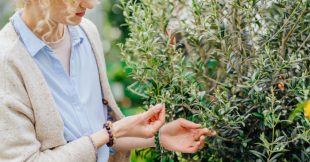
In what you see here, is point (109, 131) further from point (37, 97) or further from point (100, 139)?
point (37, 97)

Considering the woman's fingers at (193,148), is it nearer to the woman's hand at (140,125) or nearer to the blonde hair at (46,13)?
the woman's hand at (140,125)

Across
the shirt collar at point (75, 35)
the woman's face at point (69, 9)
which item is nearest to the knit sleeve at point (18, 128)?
the woman's face at point (69, 9)

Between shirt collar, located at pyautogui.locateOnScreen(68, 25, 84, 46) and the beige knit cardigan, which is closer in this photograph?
the beige knit cardigan

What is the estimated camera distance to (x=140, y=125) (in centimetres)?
235

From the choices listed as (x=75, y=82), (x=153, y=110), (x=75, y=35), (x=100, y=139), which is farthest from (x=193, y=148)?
(x=75, y=35)

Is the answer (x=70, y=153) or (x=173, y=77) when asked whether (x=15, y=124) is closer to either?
(x=70, y=153)

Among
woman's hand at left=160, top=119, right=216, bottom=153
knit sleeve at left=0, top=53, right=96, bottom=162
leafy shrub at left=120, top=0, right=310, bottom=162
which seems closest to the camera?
knit sleeve at left=0, top=53, right=96, bottom=162

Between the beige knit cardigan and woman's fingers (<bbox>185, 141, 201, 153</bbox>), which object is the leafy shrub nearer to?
woman's fingers (<bbox>185, 141, 201, 153</bbox>)

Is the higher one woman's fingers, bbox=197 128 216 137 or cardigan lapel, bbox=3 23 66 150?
cardigan lapel, bbox=3 23 66 150

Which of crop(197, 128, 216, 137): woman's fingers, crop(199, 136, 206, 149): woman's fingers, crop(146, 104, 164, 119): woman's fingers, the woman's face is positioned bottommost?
crop(199, 136, 206, 149): woman's fingers

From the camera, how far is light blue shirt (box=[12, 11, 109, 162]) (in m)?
2.33

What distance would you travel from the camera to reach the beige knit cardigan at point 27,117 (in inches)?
86.9

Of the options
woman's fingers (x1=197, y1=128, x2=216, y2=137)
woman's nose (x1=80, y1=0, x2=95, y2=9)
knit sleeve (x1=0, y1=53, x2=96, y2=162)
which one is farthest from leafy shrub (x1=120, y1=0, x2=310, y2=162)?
knit sleeve (x1=0, y1=53, x2=96, y2=162)

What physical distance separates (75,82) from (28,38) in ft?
0.78
